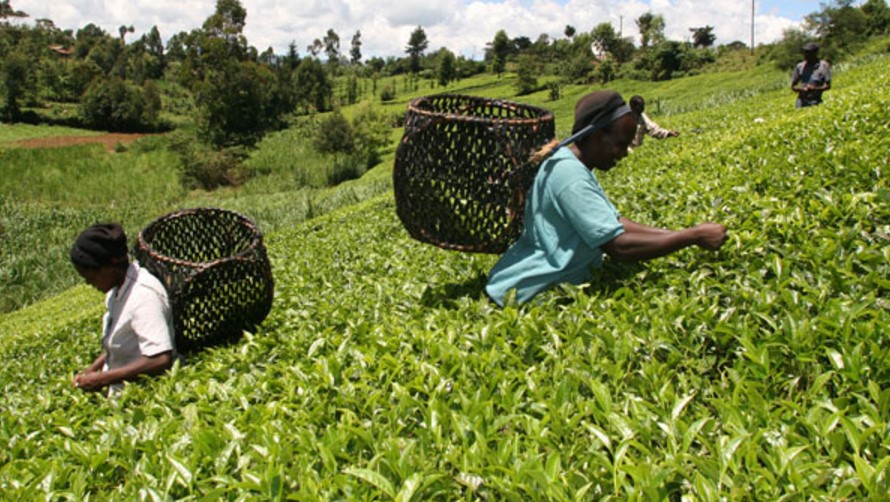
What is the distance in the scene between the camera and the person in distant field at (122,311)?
362 centimetres

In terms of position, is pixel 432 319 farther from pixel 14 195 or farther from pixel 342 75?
pixel 342 75

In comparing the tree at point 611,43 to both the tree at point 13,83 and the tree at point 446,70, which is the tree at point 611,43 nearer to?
the tree at point 446,70

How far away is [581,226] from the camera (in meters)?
2.91

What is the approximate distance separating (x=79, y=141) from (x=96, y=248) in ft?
206

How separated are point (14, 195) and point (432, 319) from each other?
45.3 metres

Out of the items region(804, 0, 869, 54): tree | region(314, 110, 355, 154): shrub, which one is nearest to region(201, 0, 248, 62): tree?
region(314, 110, 355, 154): shrub

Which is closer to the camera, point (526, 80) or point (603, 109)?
point (603, 109)

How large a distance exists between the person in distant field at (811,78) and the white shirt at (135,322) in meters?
9.65

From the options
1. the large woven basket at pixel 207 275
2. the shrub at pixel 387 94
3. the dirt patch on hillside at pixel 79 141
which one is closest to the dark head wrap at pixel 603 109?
the large woven basket at pixel 207 275

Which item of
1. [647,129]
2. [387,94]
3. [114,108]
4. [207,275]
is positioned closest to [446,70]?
[387,94]

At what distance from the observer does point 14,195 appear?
131 feet

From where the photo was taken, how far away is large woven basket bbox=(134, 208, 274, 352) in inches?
166

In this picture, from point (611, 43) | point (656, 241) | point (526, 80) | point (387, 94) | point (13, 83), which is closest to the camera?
point (656, 241)

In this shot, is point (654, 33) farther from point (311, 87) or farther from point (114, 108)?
point (114, 108)
